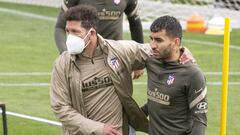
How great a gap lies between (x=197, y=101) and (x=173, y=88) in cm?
23

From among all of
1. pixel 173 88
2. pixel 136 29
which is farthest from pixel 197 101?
pixel 136 29

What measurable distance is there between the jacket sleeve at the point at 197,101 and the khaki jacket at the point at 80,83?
0.62 meters

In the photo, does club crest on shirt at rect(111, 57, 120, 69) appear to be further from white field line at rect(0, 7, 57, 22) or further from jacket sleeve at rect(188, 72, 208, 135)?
white field line at rect(0, 7, 57, 22)

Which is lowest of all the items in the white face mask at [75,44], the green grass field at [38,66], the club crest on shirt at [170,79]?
the green grass field at [38,66]

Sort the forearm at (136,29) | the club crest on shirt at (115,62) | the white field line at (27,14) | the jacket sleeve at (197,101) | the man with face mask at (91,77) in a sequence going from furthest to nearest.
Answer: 1. the white field line at (27,14)
2. the forearm at (136,29)
3. the club crest on shirt at (115,62)
4. the man with face mask at (91,77)
5. the jacket sleeve at (197,101)

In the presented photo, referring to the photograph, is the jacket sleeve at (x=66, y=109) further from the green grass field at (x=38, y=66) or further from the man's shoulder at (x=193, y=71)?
the green grass field at (x=38, y=66)

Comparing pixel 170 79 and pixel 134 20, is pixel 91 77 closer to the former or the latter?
pixel 170 79

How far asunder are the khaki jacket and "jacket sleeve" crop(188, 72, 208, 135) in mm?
621

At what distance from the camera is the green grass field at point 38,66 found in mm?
10172

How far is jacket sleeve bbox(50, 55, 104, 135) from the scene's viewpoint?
234 inches

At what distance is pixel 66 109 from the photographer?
5.97m

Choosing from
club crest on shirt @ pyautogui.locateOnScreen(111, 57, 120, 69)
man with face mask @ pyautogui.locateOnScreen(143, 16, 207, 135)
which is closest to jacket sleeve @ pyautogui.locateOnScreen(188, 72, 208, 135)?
man with face mask @ pyautogui.locateOnScreen(143, 16, 207, 135)

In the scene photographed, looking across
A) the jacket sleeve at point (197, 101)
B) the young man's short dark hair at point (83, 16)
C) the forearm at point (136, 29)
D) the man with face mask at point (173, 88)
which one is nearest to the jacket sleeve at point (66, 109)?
the young man's short dark hair at point (83, 16)

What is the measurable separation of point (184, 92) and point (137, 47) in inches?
27.8
